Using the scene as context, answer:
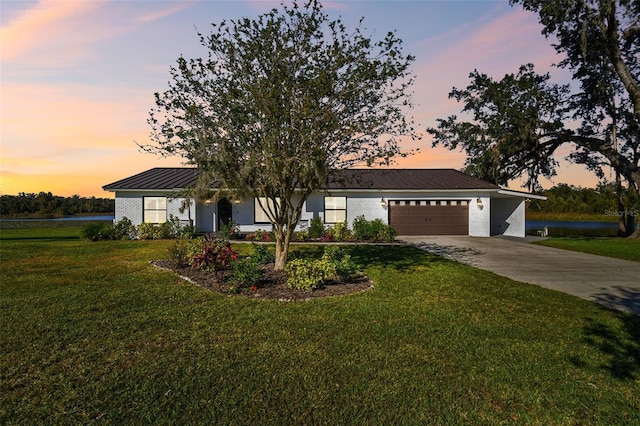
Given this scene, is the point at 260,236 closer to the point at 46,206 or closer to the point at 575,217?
the point at 46,206

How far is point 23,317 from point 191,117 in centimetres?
474

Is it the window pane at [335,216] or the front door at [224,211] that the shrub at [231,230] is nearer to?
the front door at [224,211]

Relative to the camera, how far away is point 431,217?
20.4m

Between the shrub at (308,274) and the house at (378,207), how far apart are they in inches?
460

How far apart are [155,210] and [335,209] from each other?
395 inches

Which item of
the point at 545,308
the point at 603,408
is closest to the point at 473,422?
the point at 603,408

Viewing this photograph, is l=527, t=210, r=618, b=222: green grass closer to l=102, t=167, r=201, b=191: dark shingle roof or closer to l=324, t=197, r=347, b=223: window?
l=324, t=197, r=347, b=223: window

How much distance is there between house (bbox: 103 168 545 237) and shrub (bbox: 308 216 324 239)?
1.32 meters

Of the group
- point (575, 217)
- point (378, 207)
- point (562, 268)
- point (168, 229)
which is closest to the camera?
point (562, 268)

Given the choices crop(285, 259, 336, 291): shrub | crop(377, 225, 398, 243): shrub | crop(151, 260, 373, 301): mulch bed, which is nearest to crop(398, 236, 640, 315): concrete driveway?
crop(377, 225, 398, 243): shrub

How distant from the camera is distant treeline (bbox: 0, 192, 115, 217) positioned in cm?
4397

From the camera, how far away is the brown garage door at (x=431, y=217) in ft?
66.8

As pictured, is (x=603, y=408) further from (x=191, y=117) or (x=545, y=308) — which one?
(x=191, y=117)

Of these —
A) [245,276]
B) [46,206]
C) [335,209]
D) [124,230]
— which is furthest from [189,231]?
[46,206]
